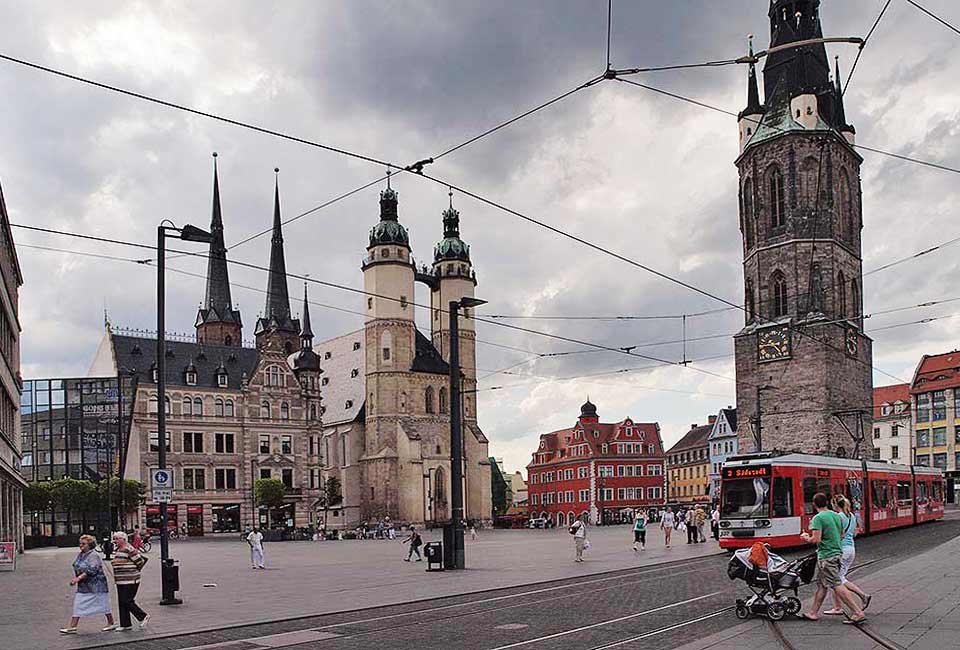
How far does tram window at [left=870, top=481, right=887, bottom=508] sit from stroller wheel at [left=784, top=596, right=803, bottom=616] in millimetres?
27265

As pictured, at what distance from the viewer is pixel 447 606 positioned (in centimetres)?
1969

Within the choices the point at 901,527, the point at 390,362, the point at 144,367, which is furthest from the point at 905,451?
the point at 144,367

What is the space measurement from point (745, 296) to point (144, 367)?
1929 inches

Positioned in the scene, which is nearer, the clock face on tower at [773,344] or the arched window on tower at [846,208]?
the clock face on tower at [773,344]

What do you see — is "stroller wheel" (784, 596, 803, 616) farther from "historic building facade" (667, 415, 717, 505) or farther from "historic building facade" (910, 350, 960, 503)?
"historic building facade" (667, 415, 717, 505)

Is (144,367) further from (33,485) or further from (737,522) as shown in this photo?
(737,522)

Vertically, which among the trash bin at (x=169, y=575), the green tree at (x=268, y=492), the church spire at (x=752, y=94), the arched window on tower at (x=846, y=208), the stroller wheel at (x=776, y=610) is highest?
the church spire at (x=752, y=94)

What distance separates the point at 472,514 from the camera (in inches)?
3944

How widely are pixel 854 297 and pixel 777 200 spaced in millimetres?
9850

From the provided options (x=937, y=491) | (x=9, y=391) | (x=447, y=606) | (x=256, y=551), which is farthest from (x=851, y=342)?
(x=447, y=606)

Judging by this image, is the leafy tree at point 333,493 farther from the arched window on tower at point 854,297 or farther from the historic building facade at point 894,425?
the historic building facade at point 894,425

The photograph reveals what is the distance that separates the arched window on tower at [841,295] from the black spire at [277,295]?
62.9 m

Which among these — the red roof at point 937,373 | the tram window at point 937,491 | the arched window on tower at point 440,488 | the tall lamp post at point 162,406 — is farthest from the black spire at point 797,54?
the tall lamp post at point 162,406

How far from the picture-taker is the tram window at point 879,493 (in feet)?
131
